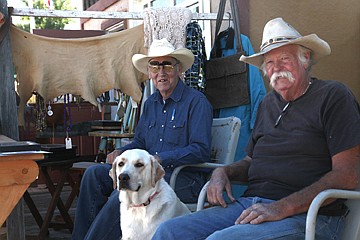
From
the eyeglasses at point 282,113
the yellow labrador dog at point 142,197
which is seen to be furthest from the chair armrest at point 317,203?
the yellow labrador dog at point 142,197

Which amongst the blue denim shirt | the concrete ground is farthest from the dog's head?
the concrete ground

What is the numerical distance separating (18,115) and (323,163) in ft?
8.24

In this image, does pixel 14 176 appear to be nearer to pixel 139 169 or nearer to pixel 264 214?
pixel 139 169

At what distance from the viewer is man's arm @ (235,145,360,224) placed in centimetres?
227

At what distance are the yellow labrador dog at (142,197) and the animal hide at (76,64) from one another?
4.09 ft

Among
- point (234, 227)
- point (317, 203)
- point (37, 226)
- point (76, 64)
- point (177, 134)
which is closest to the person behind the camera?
point (317, 203)

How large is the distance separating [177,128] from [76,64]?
3.56 feet

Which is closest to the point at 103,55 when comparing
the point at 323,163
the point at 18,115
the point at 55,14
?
the point at 55,14

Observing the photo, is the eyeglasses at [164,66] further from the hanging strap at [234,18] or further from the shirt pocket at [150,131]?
the hanging strap at [234,18]

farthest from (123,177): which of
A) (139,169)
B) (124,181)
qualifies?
(139,169)

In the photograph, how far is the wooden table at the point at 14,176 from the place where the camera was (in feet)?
8.62

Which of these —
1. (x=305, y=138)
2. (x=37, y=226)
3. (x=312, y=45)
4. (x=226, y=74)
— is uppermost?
(x=312, y=45)

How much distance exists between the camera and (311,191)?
2279 millimetres

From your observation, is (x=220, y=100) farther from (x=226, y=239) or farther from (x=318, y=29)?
(x=226, y=239)
